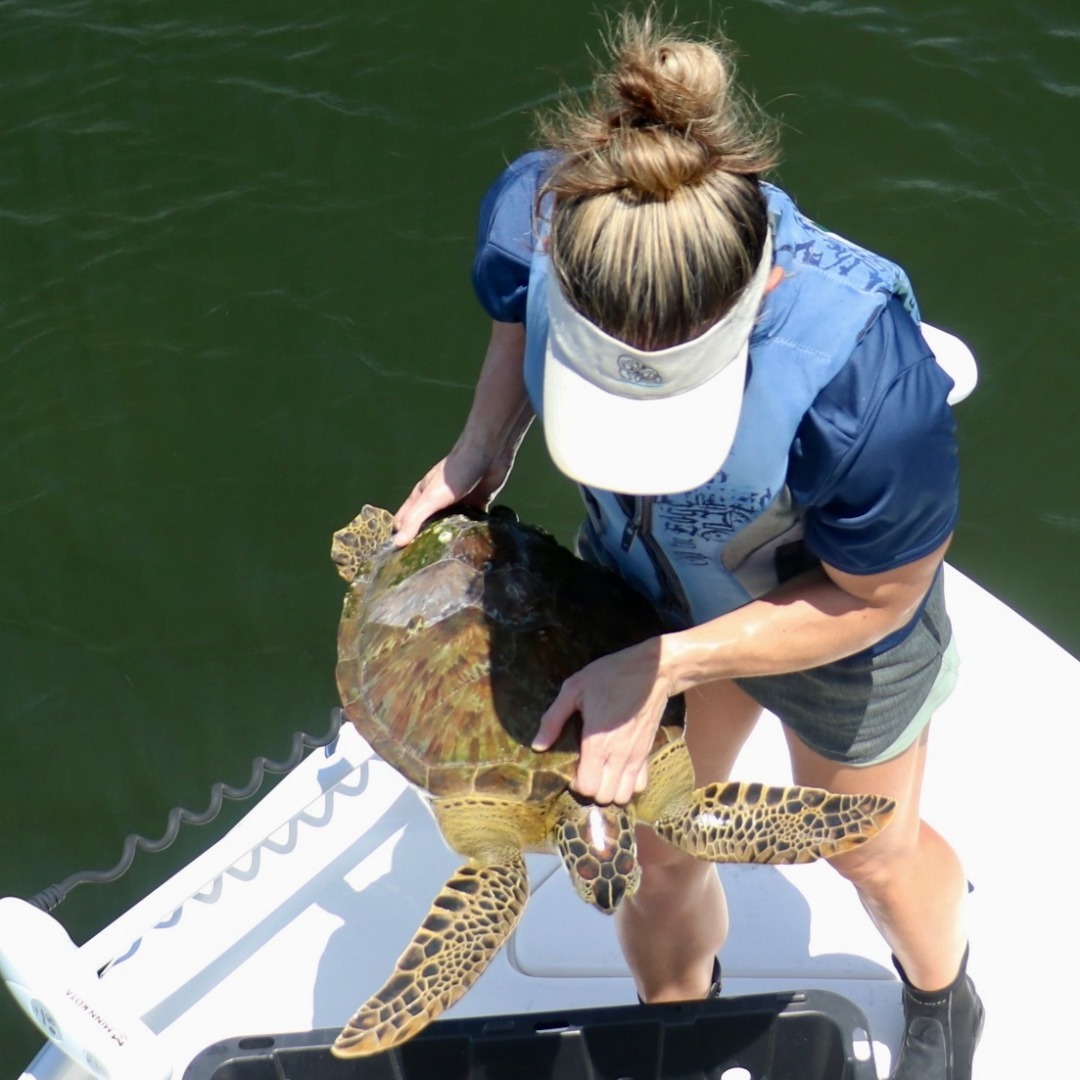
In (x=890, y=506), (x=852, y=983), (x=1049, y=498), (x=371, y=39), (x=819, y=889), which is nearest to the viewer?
(x=890, y=506)

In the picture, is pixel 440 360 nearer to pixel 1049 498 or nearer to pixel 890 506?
pixel 1049 498

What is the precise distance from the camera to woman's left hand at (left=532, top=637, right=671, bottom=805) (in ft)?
5.89

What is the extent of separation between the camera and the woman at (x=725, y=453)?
1.35 m

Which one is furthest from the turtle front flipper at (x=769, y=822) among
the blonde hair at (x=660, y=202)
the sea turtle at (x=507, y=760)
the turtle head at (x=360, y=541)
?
the blonde hair at (x=660, y=202)

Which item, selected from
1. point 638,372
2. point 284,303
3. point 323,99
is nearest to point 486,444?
point 638,372

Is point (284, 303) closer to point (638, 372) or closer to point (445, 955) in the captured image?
point (445, 955)

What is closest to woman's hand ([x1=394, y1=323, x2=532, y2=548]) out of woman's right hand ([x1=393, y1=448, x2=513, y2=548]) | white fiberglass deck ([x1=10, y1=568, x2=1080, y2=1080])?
woman's right hand ([x1=393, y1=448, x2=513, y2=548])

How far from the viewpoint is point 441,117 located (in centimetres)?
531

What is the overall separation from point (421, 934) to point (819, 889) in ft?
3.53

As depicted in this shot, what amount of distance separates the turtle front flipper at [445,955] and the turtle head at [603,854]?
17 centimetres

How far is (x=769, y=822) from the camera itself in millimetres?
2047

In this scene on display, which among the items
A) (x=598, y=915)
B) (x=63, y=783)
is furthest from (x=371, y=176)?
(x=598, y=915)

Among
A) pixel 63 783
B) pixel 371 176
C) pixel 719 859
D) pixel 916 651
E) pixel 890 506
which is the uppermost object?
pixel 890 506

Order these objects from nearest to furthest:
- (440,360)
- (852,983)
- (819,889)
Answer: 1. (852,983)
2. (819,889)
3. (440,360)
